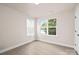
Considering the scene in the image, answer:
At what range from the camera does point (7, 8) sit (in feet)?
6.28

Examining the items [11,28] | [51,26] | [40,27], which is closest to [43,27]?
[40,27]

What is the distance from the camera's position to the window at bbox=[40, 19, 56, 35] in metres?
2.07

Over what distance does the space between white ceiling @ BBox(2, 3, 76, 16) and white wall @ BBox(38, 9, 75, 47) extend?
0.10 m

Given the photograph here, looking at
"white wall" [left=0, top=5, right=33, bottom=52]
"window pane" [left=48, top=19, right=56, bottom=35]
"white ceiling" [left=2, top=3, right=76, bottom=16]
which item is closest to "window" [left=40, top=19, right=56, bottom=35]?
"window pane" [left=48, top=19, right=56, bottom=35]

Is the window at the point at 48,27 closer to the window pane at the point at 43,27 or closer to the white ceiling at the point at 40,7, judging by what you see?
the window pane at the point at 43,27

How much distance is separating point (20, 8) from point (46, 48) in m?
0.87

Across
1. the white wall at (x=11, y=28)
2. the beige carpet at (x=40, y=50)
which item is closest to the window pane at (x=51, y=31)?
the beige carpet at (x=40, y=50)

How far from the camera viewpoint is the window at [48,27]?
207 centimetres

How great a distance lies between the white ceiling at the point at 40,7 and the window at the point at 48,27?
0.58ft

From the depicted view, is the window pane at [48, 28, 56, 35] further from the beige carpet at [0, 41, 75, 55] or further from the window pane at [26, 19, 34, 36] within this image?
the window pane at [26, 19, 34, 36]

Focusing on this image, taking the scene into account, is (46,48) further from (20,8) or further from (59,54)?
(20,8)

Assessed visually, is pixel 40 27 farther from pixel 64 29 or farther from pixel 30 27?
pixel 64 29

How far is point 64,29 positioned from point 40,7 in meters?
0.61

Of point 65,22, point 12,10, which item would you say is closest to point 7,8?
point 12,10
